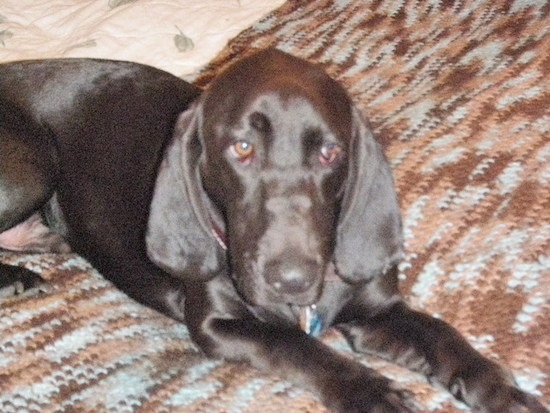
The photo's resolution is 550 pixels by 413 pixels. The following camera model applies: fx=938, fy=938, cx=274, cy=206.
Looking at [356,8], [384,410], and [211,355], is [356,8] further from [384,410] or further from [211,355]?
[384,410]

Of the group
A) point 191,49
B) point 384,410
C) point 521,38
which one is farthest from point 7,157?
point 521,38

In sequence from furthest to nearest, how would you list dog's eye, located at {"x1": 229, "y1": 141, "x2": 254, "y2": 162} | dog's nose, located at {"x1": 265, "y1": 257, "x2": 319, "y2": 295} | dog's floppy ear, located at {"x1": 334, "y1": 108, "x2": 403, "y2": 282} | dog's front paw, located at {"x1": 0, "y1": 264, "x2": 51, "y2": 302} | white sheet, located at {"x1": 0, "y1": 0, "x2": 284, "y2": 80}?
white sheet, located at {"x1": 0, "y1": 0, "x2": 284, "y2": 80} < dog's front paw, located at {"x1": 0, "y1": 264, "x2": 51, "y2": 302} < dog's floppy ear, located at {"x1": 334, "y1": 108, "x2": 403, "y2": 282} < dog's eye, located at {"x1": 229, "y1": 141, "x2": 254, "y2": 162} < dog's nose, located at {"x1": 265, "y1": 257, "x2": 319, "y2": 295}

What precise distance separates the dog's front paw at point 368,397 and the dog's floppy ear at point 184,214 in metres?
0.41

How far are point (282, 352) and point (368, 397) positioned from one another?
0.23m

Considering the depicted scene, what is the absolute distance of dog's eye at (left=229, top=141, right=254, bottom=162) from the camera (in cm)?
182

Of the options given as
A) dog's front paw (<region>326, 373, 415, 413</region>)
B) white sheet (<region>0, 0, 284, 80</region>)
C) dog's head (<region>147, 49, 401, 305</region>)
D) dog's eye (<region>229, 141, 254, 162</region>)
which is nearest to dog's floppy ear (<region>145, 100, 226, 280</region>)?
dog's head (<region>147, 49, 401, 305</region>)

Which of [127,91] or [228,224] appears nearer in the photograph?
[228,224]

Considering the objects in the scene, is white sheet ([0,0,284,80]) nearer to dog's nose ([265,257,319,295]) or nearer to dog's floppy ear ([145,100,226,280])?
dog's floppy ear ([145,100,226,280])

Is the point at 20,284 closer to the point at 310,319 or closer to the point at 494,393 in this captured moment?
the point at 310,319

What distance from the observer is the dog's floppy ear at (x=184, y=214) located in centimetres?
198

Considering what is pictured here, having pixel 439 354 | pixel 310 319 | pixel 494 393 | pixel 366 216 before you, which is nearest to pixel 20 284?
pixel 310 319

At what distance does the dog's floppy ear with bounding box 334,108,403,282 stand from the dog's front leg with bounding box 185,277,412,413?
19 cm

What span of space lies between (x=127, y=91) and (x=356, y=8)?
41.4 inches

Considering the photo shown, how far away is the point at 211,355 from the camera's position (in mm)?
2045
